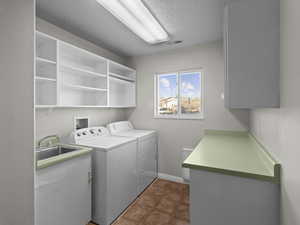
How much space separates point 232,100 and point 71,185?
175 centimetres

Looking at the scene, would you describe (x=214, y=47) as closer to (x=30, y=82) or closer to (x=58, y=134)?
(x=30, y=82)

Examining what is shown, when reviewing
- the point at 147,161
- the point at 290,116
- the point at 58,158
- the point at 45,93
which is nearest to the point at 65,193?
the point at 58,158

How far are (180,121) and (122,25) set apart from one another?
1.87m

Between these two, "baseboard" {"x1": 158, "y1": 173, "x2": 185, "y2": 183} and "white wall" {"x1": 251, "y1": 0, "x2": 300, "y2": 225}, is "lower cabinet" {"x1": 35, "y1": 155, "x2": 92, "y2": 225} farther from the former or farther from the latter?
"white wall" {"x1": 251, "y1": 0, "x2": 300, "y2": 225}

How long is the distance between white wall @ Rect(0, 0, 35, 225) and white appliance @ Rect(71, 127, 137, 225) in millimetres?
792

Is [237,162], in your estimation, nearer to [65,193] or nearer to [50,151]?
[65,193]

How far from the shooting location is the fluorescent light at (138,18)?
1495mm

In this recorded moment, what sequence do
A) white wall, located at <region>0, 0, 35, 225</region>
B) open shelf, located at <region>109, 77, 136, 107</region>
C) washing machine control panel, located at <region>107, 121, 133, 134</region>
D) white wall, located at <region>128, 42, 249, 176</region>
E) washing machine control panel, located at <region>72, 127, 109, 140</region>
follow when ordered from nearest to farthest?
white wall, located at <region>0, 0, 35, 225</region> → washing machine control panel, located at <region>72, 127, 109, 140</region> → white wall, located at <region>128, 42, 249, 176</region> → washing machine control panel, located at <region>107, 121, 133, 134</region> → open shelf, located at <region>109, 77, 136, 107</region>

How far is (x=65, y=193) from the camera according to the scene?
149 cm

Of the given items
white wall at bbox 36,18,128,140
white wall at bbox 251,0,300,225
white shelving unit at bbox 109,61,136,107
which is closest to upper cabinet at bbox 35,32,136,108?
white shelving unit at bbox 109,61,136,107

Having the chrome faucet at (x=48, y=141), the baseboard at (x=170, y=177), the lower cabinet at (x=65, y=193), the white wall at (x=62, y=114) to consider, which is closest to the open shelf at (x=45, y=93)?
the white wall at (x=62, y=114)

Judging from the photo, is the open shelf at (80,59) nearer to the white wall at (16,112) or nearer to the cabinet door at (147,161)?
the white wall at (16,112)

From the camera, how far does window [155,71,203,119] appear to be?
9.23 feet

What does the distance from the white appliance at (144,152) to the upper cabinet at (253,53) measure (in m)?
1.66
